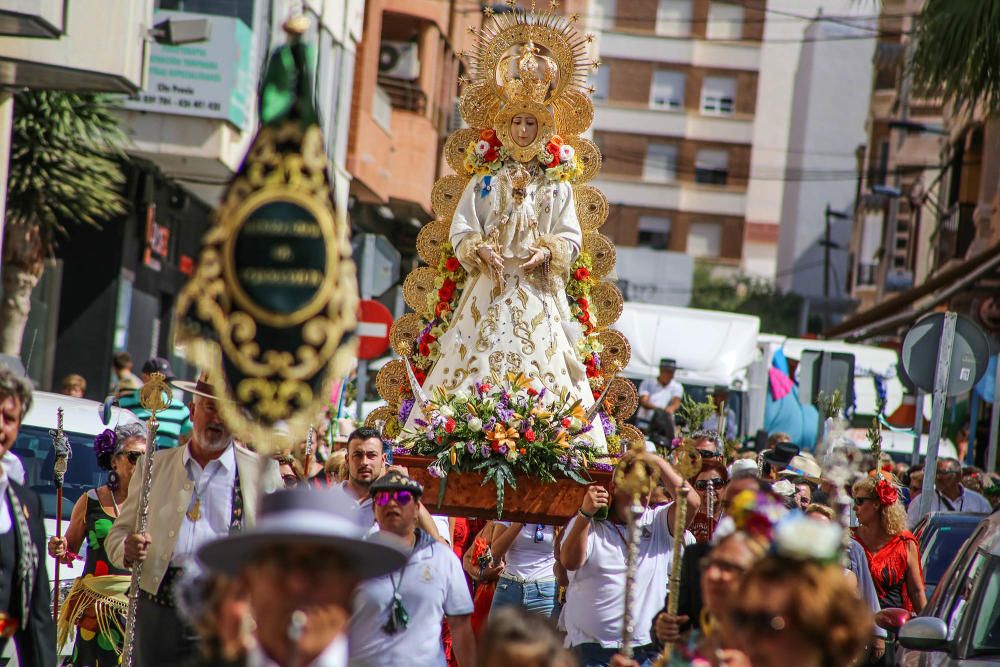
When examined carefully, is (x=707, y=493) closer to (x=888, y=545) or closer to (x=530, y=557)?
(x=888, y=545)

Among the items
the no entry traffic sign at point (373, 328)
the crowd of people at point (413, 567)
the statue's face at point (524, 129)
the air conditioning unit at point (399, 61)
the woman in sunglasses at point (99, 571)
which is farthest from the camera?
the air conditioning unit at point (399, 61)

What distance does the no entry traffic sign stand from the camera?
14688mm

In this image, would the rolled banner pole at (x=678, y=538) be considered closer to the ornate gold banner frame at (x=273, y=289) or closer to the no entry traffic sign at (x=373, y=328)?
the ornate gold banner frame at (x=273, y=289)

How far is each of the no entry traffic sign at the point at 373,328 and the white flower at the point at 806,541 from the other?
1058 centimetres

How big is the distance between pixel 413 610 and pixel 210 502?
1.07 m

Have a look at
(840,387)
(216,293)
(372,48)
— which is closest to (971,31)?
(840,387)

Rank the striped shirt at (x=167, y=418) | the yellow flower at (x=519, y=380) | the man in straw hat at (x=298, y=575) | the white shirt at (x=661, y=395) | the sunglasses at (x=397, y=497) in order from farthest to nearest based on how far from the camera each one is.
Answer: the white shirt at (x=661, y=395)
the striped shirt at (x=167, y=418)
the yellow flower at (x=519, y=380)
the sunglasses at (x=397, y=497)
the man in straw hat at (x=298, y=575)

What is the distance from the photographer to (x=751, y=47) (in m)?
63.2

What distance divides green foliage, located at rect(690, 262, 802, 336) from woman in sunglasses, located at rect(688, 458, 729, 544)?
47284 millimetres

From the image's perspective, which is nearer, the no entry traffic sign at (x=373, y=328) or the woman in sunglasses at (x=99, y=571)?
the woman in sunglasses at (x=99, y=571)

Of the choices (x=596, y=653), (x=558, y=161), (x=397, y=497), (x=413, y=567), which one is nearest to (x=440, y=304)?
(x=558, y=161)

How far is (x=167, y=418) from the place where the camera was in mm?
11664

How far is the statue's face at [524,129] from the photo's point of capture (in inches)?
413

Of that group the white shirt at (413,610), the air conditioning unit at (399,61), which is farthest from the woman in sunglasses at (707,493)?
the air conditioning unit at (399,61)
